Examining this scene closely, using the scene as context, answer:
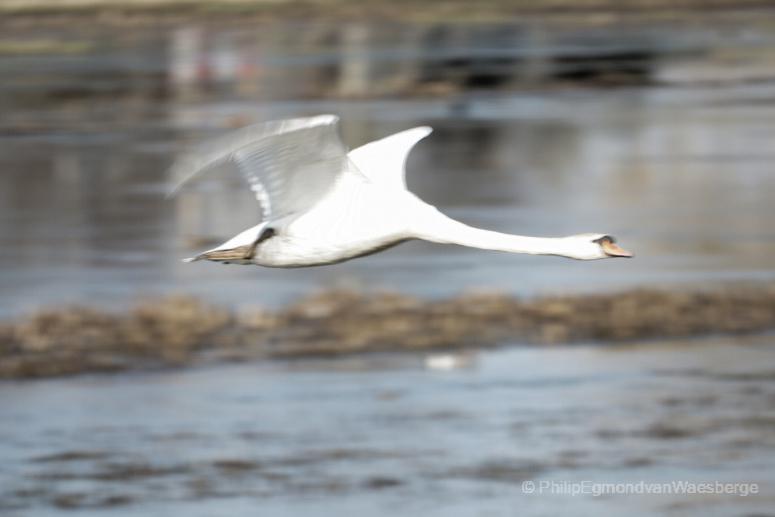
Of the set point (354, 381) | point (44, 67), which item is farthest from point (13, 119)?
point (354, 381)

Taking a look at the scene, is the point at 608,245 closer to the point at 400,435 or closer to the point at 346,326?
the point at 400,435

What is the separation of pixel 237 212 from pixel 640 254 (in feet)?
15.4

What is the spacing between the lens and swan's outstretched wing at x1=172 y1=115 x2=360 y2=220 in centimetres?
622

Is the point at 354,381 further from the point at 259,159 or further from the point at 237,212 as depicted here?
the point at 237,212

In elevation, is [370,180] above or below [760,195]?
above

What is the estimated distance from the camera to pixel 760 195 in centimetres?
1628

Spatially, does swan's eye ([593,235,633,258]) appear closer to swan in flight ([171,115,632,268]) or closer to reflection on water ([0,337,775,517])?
swan in flight ([171,115,632,268])

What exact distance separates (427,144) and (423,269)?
25.0 ft

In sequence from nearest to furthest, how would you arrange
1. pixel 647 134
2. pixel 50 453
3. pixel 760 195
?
pixel 50 453
pixel 760 195
pixel 647 134

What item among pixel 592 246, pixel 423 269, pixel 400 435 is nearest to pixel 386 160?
pixel 592 246

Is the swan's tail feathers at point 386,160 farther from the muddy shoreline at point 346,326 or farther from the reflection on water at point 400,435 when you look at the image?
the muddy shoreline at point 346,326

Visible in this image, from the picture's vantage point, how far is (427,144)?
20422 millimetres

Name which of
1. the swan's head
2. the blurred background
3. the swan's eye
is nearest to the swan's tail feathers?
the swan's head

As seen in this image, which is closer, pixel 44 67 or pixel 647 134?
pixel 647 134
